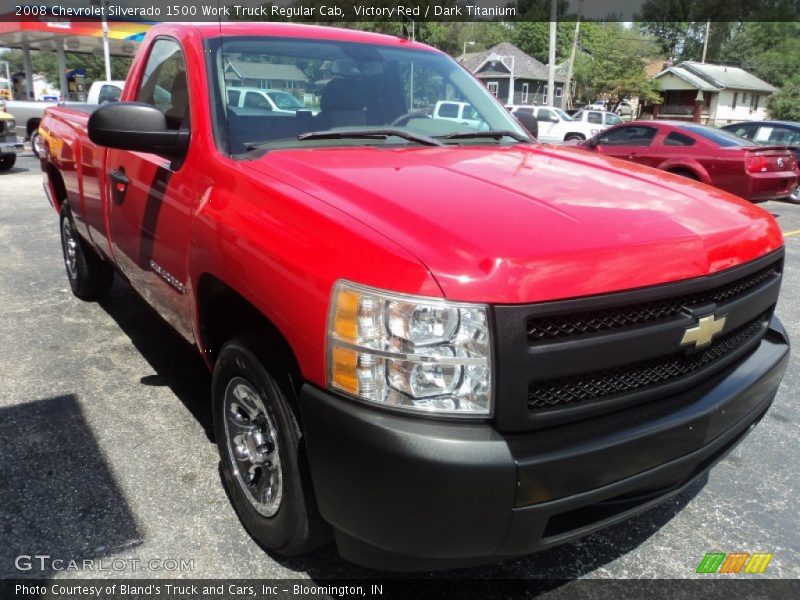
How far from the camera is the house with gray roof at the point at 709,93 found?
5475 cm

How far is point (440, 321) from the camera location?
A: 1.63 metres

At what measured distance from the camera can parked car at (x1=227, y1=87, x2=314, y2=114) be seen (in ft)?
9.09

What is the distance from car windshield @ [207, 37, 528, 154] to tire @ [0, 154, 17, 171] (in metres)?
12.3

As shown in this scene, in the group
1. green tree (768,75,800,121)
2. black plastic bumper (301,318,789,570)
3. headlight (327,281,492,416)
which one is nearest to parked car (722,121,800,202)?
black plastic bumper (301,318,789,570)

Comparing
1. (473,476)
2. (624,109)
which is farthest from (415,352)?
(624,109)

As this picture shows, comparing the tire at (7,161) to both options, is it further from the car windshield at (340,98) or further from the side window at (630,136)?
the car windshield at (340,98)

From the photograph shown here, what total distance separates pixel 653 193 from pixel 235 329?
1.60 m

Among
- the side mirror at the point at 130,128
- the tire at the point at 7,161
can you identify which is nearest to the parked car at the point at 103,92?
the tire at the point at 7,161

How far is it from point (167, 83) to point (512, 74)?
56039mm

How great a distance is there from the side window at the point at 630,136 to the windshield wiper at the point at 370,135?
376 inches

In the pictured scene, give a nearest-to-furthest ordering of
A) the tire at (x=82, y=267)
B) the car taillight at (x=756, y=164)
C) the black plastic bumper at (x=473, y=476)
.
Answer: the black plastic bumper at (x=473, y=476), the tire at (x=82, y=267), the car taillight at (x=756, y=164)

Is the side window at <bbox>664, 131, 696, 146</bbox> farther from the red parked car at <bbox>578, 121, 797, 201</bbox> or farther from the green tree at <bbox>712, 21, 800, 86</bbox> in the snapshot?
the green tree at <bbox>712, 21, 800, 86</bbox>

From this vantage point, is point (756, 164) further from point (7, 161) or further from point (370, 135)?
point (7, 161)

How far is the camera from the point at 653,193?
7.53 feet
